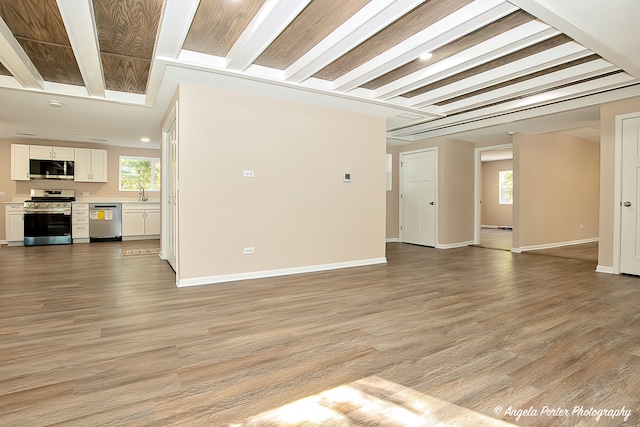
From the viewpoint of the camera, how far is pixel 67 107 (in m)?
5.03

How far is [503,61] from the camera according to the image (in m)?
3.67

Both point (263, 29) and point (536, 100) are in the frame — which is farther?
point (536, 100)

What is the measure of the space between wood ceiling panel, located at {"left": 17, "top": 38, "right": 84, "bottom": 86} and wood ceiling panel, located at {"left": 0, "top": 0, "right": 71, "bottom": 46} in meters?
0.16

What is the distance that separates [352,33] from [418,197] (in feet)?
17.6

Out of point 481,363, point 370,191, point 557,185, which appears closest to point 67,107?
point 370,191

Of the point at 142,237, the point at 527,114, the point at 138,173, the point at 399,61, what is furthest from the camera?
the point at 138,173

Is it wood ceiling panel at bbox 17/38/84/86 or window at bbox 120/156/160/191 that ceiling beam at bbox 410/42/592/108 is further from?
window at bbox 120/156/160/191

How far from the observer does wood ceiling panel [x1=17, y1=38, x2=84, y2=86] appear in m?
3.34

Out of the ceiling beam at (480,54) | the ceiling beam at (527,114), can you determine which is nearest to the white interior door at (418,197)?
the ceiling beam at (527,114)

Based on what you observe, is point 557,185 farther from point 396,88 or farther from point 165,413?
point 165,413

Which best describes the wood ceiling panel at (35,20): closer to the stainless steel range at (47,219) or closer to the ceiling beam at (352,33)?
the ceiling beam at (352,33)

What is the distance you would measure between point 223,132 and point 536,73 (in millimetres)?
3758

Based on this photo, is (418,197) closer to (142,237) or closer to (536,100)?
(536,100)

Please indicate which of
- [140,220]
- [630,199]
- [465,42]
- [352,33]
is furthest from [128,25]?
[140,220]
